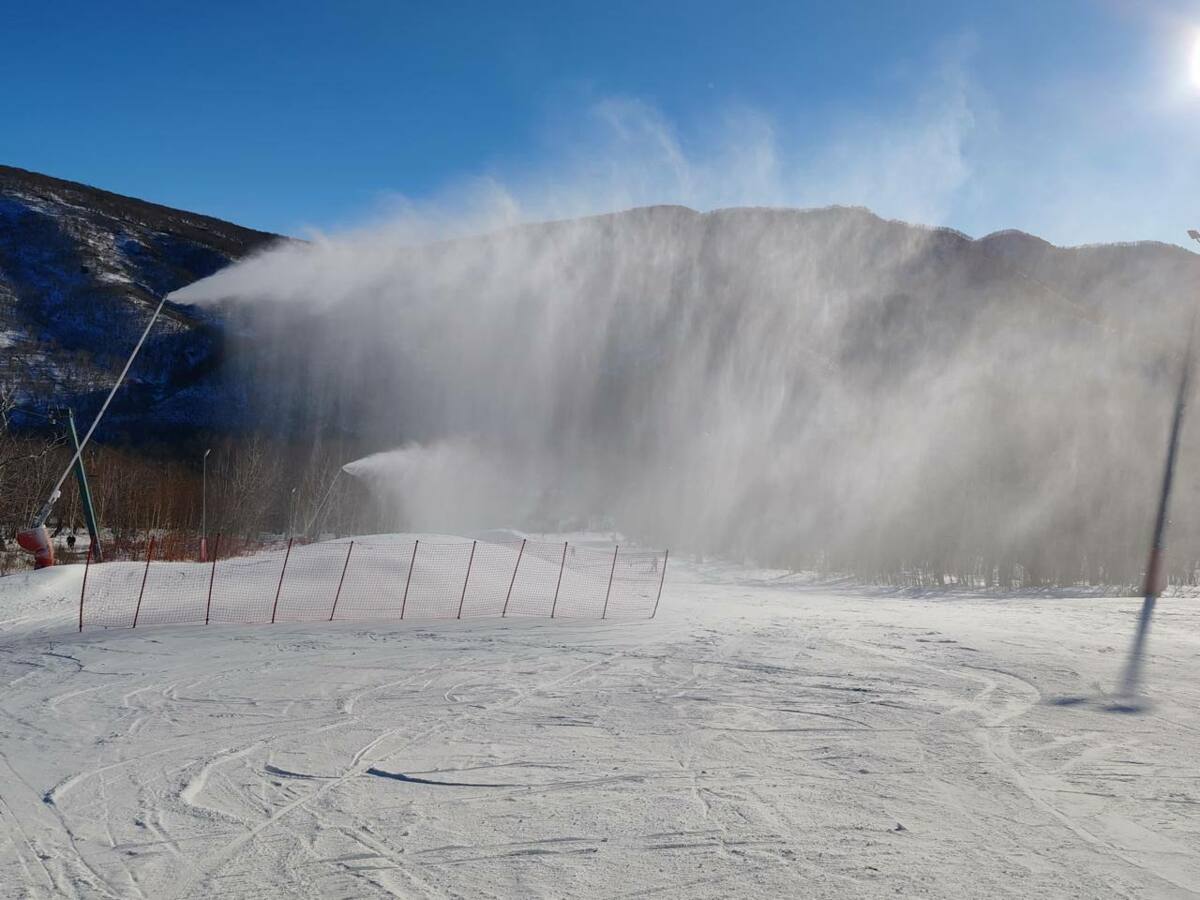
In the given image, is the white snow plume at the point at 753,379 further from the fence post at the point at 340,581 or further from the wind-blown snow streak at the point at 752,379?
the fence post at the point at 340,581

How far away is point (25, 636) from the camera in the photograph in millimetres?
16578

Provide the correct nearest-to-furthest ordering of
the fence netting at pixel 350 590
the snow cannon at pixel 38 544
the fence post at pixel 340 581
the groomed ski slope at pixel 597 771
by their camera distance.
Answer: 1. the groomed ski slope at pixel 597 771
2. the fence post at pixel 340 581
3. the fence netting at pixel 350 590
4. the snow cannon at pixel 38 544

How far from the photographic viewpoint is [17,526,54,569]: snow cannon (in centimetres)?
2242

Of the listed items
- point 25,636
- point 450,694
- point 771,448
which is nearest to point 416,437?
point 771,448

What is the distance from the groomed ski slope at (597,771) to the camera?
5152mm

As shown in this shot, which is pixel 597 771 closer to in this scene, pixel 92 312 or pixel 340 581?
pixel 340 581

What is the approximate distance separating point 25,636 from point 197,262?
444 feet

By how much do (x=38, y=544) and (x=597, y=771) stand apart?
21.7 meters

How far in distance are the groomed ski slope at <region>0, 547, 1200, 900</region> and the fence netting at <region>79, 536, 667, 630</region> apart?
413 cm

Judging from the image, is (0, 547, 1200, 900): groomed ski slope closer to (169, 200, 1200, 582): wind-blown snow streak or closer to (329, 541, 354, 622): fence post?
(329, 541, 354, 622): fence post

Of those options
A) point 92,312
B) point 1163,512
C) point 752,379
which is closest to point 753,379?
point 752,379

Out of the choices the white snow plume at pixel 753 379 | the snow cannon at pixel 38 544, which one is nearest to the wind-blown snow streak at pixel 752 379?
the white snow plume at pixel 753 379

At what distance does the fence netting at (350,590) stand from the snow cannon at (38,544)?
1.38 meters

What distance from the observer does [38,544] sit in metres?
22.7
